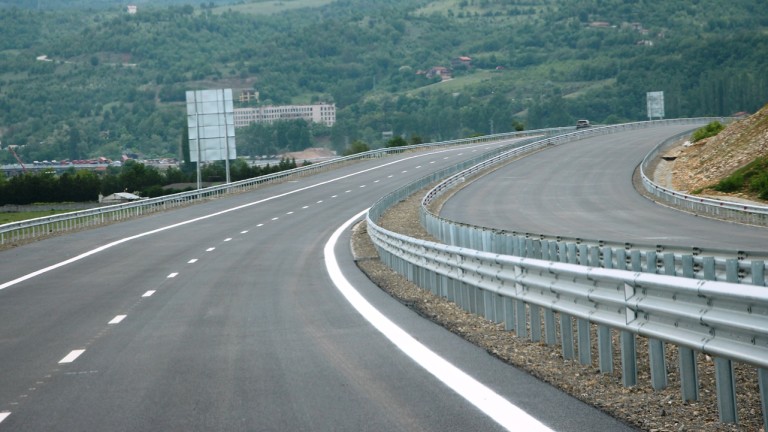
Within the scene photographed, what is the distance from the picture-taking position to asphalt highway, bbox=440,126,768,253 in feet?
114

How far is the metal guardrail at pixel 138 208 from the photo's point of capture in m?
44.7

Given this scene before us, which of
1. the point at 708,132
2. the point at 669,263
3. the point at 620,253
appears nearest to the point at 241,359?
the point at 620,253

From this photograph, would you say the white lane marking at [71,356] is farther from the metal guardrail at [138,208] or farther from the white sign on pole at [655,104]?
the white sign on pole at [655,104]

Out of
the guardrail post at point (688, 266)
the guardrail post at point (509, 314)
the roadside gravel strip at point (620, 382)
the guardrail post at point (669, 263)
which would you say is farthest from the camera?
the guardrail post at point (509, 314)

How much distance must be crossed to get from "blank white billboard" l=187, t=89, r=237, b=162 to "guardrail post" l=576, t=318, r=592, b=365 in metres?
67.2

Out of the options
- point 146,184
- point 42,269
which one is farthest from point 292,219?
point 146,184

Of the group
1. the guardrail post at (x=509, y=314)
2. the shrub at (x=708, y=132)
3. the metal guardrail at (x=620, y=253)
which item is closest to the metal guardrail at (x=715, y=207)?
the metal guardrail at (x=620, y=253)

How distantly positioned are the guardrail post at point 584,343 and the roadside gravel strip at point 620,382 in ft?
0.27

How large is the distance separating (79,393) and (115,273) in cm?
1658

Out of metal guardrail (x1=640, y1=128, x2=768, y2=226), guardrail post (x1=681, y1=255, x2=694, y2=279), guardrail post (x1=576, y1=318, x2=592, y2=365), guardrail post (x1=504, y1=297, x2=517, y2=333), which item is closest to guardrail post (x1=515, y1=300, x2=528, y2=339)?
guardrail post (x1=504, y1=297, x2=517, y2=333)

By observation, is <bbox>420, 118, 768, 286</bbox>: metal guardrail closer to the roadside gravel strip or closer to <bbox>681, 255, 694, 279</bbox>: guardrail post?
<bbox>681, 255, 694, 279</bbox>: guardrail post

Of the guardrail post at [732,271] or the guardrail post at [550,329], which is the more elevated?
the guardrail post at [732,271]

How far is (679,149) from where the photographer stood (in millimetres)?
84250

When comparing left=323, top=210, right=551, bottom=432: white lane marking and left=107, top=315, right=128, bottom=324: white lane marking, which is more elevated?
left=323, top=210, right=551, bottom=432: white lane marking
